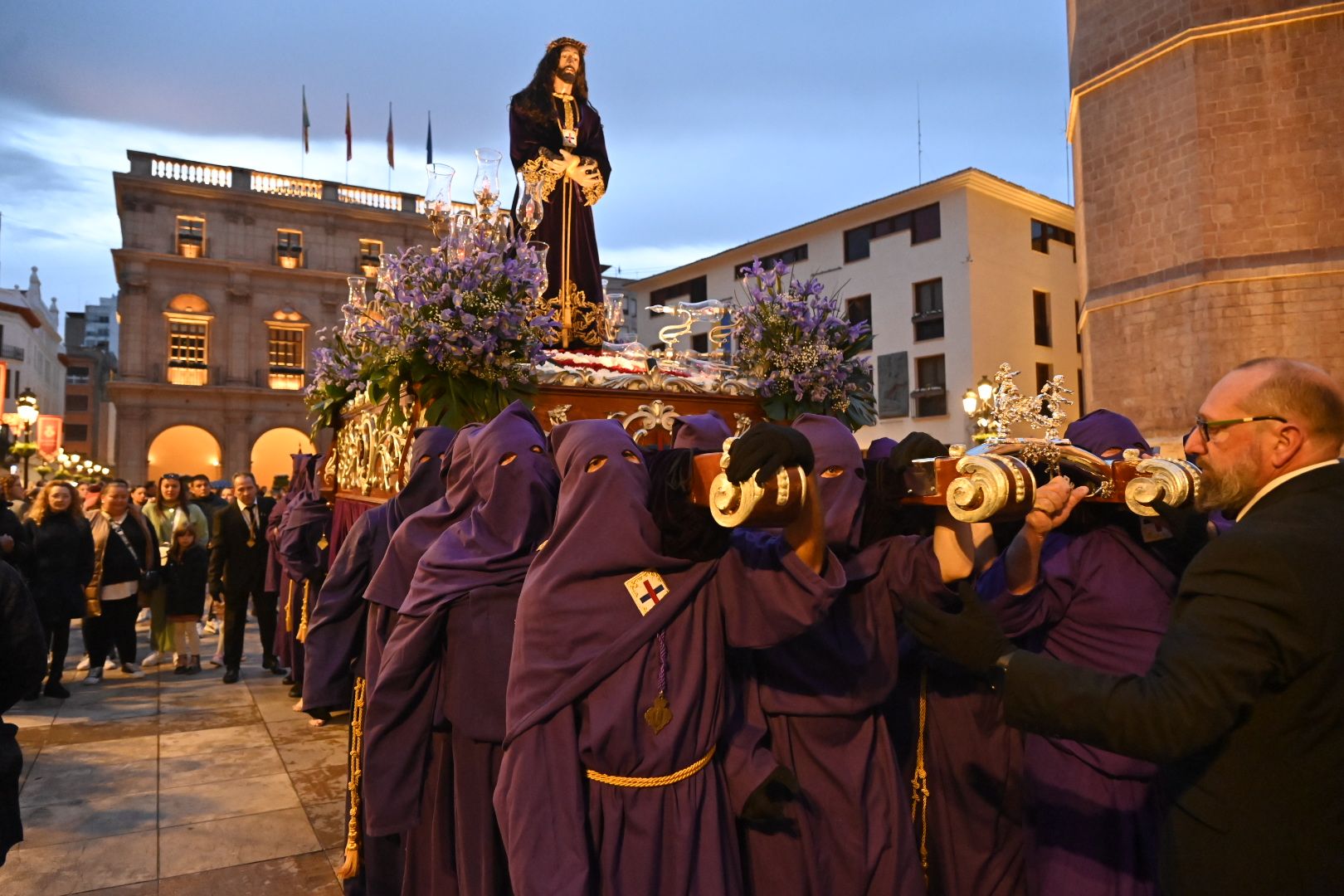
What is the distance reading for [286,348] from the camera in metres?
33.3

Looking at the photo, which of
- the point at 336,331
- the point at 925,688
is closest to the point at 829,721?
the point at 925,688

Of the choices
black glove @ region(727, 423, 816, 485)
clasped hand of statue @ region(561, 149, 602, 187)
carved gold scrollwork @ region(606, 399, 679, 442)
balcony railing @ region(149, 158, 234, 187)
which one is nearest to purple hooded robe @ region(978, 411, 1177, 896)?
black glove @ region(727, 423, 816, 485)

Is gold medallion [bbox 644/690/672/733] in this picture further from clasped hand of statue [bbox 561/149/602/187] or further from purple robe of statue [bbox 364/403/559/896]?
clasped hand of statue [bbox 561/149/602/187]

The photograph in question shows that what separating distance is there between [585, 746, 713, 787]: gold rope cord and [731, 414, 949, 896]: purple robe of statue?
20cm

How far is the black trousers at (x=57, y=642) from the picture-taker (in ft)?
23.3

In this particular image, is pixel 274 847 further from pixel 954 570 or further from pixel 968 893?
pixel 954 570

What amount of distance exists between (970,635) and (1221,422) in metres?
0.73

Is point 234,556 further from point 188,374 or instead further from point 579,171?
point 188,374

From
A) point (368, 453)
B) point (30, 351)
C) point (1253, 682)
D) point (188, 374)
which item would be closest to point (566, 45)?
point (368, 453)

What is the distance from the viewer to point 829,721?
8.66 feet

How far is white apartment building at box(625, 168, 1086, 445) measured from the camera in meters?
24.8

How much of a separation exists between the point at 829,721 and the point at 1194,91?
14950 millimetres

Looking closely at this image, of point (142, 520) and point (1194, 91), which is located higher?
point (1194, 91)

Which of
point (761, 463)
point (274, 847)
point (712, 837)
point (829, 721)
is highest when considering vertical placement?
point (761, 463)
